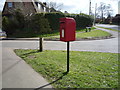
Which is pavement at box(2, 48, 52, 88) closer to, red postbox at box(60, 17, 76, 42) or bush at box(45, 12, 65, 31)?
red postbox at box(60, 17, 76, 42)

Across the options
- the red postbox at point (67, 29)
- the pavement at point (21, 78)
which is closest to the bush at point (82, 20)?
the red postbox at point (67, 29)

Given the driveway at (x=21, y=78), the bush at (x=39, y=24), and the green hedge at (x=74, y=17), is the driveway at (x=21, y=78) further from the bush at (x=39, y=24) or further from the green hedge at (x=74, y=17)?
the green hedge at (x=74, y=17)

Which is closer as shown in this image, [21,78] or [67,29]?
[21,78]

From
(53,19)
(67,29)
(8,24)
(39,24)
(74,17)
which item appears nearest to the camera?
(67,29)

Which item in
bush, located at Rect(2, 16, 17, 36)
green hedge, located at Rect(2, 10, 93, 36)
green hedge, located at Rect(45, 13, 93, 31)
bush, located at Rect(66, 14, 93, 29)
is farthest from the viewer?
bush, located at Rect(66, 14, 93, 29)

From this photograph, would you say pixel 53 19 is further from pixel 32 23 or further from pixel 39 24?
pixel 32 23

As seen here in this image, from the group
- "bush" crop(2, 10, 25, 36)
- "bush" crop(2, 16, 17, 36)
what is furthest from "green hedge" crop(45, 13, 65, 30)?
"bush" crop(2, 16, 17, 36)

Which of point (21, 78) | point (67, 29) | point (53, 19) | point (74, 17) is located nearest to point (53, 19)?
point (53, 19)

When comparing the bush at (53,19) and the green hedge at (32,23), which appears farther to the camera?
the bush at (53,19)

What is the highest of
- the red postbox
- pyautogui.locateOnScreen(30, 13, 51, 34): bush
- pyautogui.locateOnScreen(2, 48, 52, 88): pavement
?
pyautogui.locateOnScreen(30, 13, 51, 34): bush

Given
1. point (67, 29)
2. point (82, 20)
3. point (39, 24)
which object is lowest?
point (67, 29)

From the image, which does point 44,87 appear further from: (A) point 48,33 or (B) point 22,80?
(A) point 48,33

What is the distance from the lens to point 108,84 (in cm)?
337

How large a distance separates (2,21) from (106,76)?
56.3 feet
